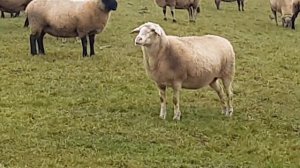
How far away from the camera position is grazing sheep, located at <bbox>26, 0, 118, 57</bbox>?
13719 millimetres

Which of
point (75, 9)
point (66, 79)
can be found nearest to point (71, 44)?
point (75, 9)

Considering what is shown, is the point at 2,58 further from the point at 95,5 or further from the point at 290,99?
the point at 290,99

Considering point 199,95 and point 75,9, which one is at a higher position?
point 75,9

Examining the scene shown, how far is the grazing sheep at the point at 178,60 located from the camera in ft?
30.4

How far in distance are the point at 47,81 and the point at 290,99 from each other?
14.3ft

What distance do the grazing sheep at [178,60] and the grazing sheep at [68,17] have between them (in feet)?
14.4

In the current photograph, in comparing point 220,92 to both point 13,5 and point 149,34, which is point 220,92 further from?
point 13,5

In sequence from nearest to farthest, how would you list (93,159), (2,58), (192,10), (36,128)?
(93,159) < (36,128) < (2,58) < (192,10)

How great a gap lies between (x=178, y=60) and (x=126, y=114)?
1.16 metres

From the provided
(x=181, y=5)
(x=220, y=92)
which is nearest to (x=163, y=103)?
(x=220, y=92)

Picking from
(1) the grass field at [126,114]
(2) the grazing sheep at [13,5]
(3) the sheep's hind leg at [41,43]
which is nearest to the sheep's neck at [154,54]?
(1) the grass field at [126,114]

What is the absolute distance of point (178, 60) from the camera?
9.35 m

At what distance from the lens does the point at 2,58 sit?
13.5 m

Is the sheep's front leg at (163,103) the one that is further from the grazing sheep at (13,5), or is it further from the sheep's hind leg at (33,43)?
the grazing sheep at (13,5)
